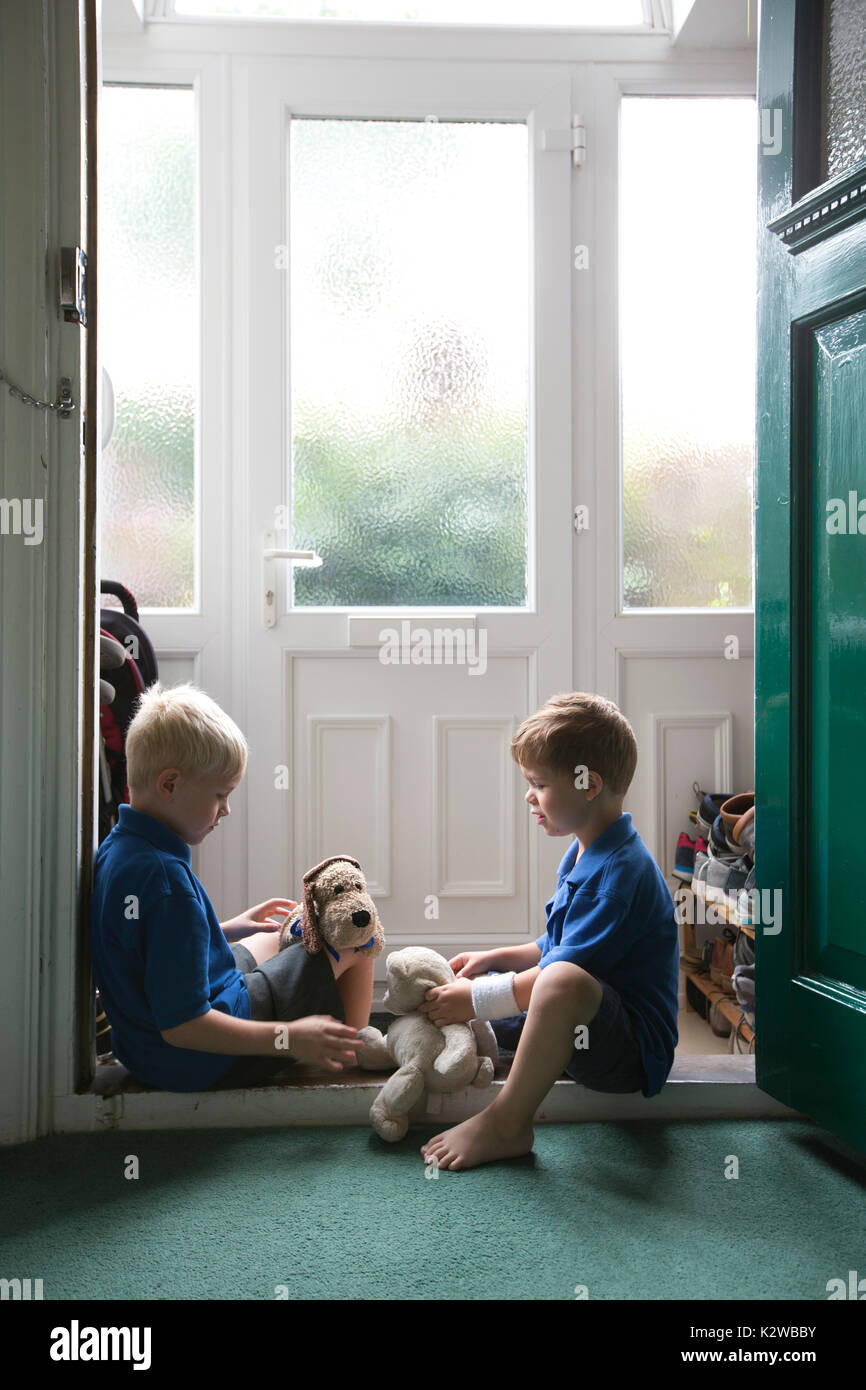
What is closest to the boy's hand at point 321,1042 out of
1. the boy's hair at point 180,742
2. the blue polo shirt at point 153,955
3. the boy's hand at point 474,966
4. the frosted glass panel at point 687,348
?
the blue polo shirt at point 153,955

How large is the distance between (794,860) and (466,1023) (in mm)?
522

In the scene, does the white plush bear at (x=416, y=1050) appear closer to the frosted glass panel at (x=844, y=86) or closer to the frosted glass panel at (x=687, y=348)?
the frosted glass panel at (x=844, y=86)

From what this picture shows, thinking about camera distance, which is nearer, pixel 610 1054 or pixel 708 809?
pixel 610 1054

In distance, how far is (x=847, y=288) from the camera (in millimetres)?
1264

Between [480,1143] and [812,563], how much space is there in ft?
2.93

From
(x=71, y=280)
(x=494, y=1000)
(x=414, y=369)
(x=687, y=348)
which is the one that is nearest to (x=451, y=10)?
(x=414, y=369)

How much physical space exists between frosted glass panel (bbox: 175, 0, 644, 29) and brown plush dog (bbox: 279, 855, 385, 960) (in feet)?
6.94

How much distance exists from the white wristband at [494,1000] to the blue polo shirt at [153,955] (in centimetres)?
33

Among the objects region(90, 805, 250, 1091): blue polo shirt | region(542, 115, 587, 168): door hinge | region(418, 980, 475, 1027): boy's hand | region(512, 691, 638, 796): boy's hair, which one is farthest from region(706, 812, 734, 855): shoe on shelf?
region(542, 115, 587, 168): door hinge

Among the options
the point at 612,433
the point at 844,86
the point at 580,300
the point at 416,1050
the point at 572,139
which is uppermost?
the point at 572,139

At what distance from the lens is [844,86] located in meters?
1.29

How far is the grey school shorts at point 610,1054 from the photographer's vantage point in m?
1.32

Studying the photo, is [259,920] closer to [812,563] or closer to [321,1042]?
[321,1042]

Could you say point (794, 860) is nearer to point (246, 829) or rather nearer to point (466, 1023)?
point (466, 1023)
